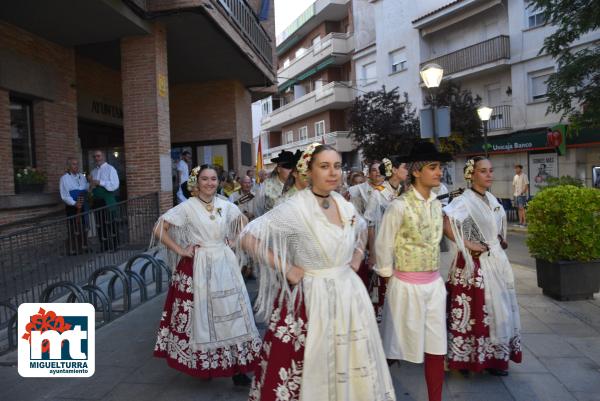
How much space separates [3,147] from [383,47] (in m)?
25.4

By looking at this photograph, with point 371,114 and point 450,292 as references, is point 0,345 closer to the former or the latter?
point 450,292

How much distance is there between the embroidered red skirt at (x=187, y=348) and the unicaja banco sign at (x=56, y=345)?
64 cm

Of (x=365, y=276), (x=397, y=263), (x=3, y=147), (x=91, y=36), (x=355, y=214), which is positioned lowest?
(x=365, y=276)

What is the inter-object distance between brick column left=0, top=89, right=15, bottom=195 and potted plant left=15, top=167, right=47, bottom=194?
243 millimetres

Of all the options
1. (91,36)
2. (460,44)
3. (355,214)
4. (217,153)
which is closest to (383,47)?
(460,44)

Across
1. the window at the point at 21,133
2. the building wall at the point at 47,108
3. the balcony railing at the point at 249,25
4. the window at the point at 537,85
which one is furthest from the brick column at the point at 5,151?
the window at the point at 537,85

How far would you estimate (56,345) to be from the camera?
443 cm

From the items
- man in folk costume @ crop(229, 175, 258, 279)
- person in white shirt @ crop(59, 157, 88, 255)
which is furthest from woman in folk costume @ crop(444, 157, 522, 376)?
person in white shirt @ crop(59, 157, 88, 255)

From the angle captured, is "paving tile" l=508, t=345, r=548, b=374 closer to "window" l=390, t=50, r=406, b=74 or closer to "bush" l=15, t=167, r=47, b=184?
"bush" l=15, t=167, r=47, b=184

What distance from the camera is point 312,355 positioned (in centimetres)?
290

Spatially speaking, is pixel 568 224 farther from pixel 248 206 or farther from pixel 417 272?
pixel 248 206

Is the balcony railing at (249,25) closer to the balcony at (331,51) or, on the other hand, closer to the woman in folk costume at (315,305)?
the woman in folk costume at (315,305)

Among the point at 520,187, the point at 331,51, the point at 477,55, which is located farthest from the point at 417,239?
the point at 331,51

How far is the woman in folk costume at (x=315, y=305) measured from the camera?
9.54 feet
